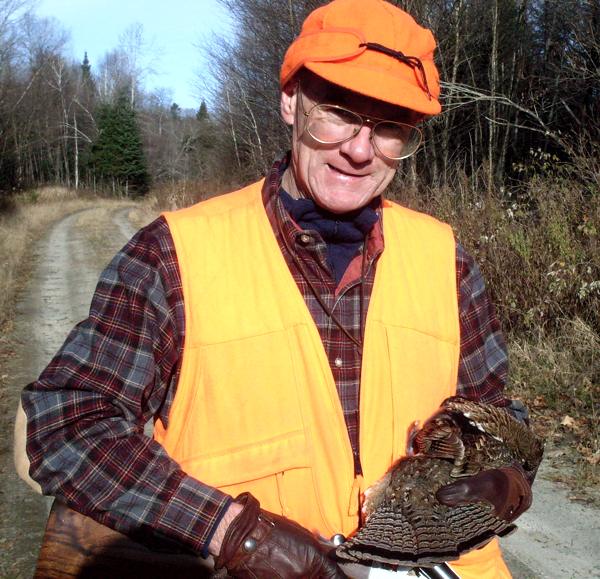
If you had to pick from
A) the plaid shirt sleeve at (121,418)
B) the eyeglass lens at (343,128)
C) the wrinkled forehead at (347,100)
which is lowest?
the plaid shirt sleeve at (121,418)

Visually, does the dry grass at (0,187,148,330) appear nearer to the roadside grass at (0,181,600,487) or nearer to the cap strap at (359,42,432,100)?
the roadside grass at (0,181,600,487)

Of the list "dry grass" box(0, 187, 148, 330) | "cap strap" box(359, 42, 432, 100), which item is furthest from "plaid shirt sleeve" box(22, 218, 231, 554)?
"dry grass" box(0, 187, 148, 330)

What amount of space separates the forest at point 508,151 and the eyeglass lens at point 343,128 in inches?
182

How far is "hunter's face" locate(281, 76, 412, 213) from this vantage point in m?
2.24

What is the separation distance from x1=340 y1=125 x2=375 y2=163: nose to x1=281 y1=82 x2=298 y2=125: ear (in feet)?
0.85

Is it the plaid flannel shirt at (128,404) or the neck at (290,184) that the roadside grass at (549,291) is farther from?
the plaid flannel shirt at (128,404)

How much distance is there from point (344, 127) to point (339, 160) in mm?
103

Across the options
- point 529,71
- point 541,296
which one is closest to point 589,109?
point 529,71

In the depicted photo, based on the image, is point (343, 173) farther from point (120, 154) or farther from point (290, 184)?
point (120, 154)

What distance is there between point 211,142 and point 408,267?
31106 mm

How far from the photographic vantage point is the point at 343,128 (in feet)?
7.41

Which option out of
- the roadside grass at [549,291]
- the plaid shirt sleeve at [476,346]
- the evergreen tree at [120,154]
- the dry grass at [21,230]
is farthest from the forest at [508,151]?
the evergreen tree at [120,154]

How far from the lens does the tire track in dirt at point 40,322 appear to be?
5.20m

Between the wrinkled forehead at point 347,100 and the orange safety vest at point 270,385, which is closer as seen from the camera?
the orange safety vest at point 270,385
